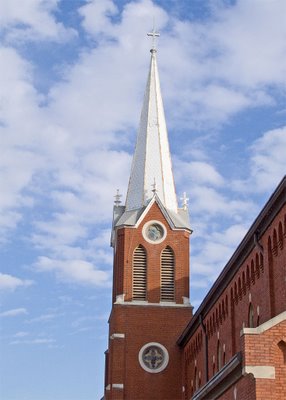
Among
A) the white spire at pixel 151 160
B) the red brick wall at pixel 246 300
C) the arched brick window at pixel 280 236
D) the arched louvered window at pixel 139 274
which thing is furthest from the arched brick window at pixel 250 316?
the white spire at pixel 151 160

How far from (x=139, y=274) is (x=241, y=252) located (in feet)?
57.2

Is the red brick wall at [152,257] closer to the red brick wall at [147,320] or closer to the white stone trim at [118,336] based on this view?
the red brick wall at [147,320]

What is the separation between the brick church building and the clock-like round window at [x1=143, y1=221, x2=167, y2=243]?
0.07 m

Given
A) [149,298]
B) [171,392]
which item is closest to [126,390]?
[171,392]

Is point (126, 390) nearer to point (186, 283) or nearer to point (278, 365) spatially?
point (186, 283)

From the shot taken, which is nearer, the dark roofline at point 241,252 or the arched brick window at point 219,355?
the dark roofline at point 241,252

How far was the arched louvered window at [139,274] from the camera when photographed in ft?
164

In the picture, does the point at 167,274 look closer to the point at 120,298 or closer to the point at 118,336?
the point at 120,298

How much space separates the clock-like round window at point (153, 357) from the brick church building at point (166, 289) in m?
0.06

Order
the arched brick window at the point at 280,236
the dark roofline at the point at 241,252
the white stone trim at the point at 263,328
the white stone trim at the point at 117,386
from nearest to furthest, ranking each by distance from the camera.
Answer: the white stone trim at the point at 263,328
the dark roofline at the point at 241,252
the arched brick window at the point at 280,236
the white stone trim at the point at 117,386

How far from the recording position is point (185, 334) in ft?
156

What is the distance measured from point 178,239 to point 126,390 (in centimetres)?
1067

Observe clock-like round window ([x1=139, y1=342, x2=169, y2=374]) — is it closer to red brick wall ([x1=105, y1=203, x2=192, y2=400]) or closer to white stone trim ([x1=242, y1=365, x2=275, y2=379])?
red brick wall ([x1=105, y1=203, x2=192, y2=400])

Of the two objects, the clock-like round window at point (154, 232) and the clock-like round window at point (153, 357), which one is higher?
the clock-like round window at point (154, 232)
